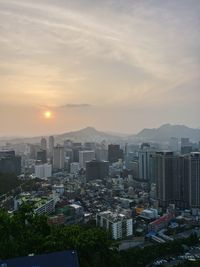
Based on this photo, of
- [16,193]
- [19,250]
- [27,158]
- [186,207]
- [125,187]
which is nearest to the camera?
[19,250]

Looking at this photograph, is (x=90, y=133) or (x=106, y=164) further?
(x=90, y=133)

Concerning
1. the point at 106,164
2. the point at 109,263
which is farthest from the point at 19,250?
the point at 106,164

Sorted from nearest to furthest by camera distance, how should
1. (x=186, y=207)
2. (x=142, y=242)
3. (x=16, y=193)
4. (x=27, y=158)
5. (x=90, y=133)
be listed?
1. (x=142, y=242)
2. (x=186, y=207)
3. (x=16, y=193)
4. (x=27, y=158)
5. (x=90, y=133)

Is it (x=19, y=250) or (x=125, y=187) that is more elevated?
(x=19, y=250)

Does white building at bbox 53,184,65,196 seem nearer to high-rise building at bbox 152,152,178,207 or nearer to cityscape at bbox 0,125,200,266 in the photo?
cityscape at bbox 0,125,200,266

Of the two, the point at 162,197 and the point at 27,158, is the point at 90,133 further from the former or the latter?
the point at 162,197

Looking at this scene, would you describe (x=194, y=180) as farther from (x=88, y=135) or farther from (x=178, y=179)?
(x=88, y=135)

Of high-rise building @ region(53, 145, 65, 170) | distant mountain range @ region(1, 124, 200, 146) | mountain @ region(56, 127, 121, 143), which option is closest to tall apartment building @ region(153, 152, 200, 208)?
distant mountain range @ region(1, 124, 200, 146)
